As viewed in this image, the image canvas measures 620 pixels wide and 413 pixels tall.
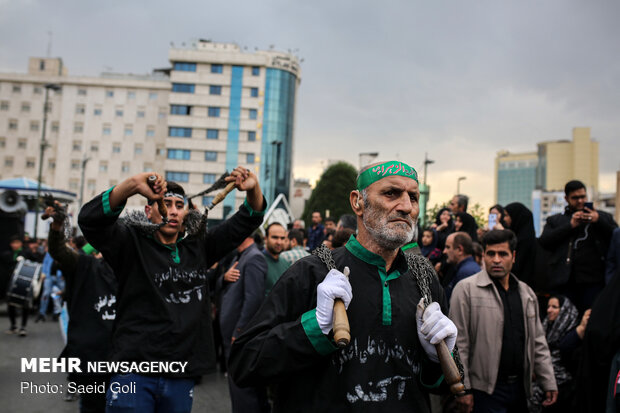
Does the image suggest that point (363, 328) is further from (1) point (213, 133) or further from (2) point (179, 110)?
(2) point (179, 110)

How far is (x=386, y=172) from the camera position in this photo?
263cm

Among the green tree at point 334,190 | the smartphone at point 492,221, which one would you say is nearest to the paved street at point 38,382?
the smartphone at point 492,221

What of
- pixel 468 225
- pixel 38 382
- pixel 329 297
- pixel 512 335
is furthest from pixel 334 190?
pixel 329 297

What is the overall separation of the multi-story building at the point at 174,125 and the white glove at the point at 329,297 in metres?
65.9

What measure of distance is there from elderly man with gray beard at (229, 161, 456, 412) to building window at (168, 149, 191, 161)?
2714 inches

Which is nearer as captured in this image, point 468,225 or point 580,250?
point 580,250

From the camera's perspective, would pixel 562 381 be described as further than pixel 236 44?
No

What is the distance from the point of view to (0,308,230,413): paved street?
271 inches

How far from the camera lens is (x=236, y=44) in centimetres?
7250

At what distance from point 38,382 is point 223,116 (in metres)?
64.1

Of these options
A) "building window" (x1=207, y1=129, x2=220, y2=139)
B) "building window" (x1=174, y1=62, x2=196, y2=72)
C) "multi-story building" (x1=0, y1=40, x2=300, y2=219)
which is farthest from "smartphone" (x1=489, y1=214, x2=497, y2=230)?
"building window" (x1=174, y1=62, x2=196, y2=72)

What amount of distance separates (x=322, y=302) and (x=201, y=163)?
6880 centimetres

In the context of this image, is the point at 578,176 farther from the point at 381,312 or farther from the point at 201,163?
the point at 381,312

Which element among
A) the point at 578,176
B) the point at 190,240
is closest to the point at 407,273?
the point at 190,240
